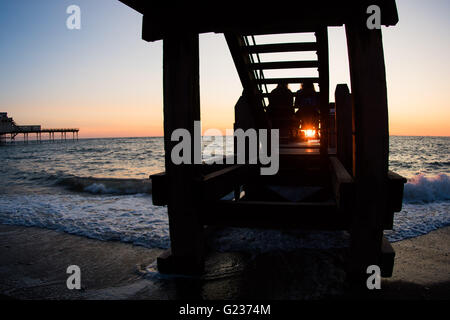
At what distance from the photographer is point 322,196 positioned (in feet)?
18.7

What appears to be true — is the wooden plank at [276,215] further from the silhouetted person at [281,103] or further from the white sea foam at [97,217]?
Answer: the silhouetted person at [281,103]

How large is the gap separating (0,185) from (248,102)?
1497 centimetres

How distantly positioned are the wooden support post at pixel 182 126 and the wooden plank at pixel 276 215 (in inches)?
9.1

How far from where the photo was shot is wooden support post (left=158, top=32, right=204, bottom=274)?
296cm

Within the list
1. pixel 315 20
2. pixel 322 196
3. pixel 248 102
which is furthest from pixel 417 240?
pixel 315 20

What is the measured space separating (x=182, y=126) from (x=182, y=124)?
22 millimetres

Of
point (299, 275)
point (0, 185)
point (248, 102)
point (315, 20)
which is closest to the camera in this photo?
point (315, 20)

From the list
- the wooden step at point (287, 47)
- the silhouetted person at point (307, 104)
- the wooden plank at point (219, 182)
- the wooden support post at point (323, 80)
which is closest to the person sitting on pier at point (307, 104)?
the silhouetted person at point (307, 104)

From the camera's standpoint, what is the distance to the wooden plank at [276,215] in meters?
2.95

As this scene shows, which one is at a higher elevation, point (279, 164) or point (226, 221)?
point (279, 164)

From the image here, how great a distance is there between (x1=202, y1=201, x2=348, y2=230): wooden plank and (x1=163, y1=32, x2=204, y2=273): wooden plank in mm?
222

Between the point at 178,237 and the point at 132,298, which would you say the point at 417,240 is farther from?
the point at 132,298

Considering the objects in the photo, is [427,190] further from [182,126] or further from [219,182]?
[182,126]

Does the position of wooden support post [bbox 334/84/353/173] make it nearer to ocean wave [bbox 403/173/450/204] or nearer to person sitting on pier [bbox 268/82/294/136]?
person sitting on pier [bbox 268/82/294/136]
